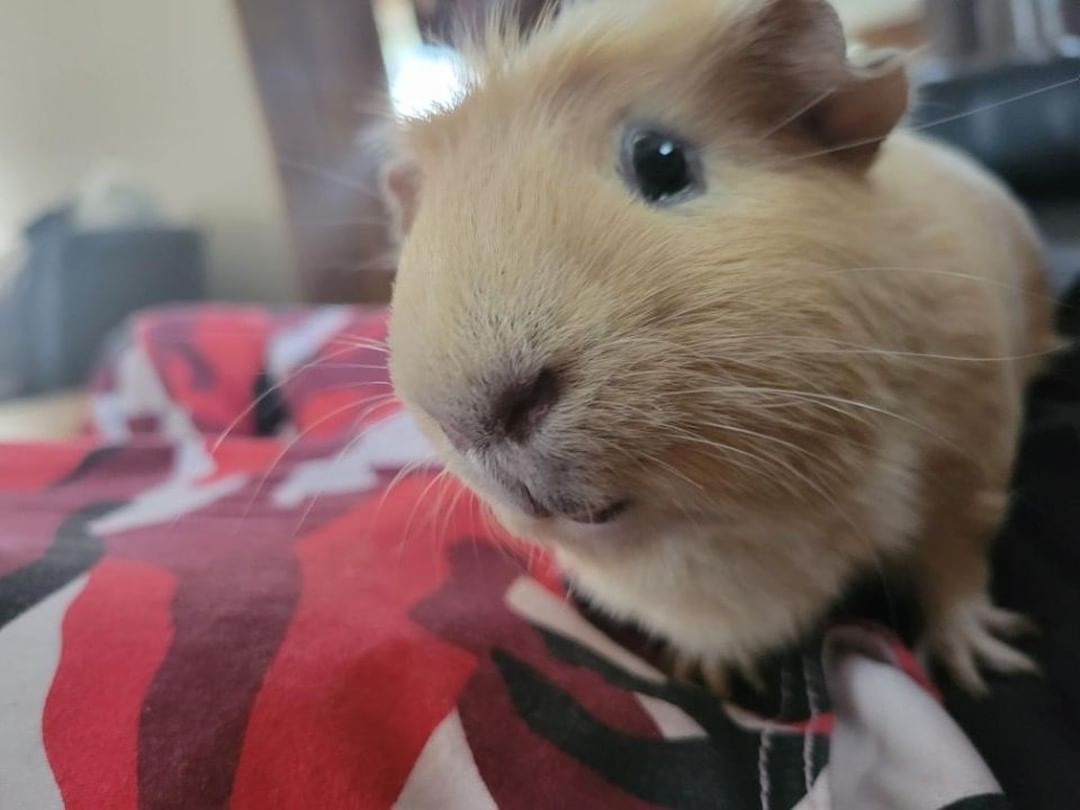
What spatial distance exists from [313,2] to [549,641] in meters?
1.82

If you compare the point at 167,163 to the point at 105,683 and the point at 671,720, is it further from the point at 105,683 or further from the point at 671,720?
the point at 671,720

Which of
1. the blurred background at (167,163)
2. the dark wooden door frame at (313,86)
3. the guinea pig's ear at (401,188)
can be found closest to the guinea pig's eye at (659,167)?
the guinea pig's ear at (401,188)

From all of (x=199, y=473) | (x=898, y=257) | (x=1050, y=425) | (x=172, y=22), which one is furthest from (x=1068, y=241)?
(x=172, y=22)

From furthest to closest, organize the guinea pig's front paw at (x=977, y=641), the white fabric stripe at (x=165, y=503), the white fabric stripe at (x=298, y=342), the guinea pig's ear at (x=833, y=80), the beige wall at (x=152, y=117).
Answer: the beige wall at (x=152, y=117) → the white fabric stripe at (x=298, y=342) → the white fabric stripe at (x=165, y=503) → the guinea pig's front paw at (x=977, y=641) → the guinea pig's ear at (x=833, y=80)

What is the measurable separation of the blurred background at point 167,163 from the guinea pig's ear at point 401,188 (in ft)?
2.94

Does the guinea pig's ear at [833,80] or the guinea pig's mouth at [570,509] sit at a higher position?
the guinea pig's ear at [833,80]

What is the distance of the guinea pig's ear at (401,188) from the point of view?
81 cm

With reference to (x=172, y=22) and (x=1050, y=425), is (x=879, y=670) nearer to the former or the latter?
(x=1050, y=425)

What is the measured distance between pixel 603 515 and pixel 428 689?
0.19m

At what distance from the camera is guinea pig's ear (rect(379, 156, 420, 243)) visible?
814 mm

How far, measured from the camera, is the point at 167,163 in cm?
229

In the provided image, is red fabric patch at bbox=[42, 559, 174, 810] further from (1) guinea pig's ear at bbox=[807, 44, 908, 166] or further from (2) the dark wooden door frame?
(2) the dark wooden door frame

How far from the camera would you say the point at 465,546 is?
90 centimetres

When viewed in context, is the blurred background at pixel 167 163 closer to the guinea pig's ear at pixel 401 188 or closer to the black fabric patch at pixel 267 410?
the black fabric patch at pixel 267 410
